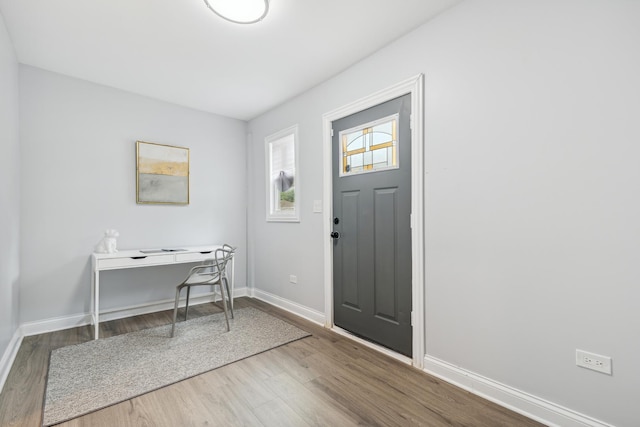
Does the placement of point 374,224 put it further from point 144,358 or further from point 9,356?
point 9,356

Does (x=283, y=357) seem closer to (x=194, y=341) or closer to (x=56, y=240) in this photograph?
(x=194, y=341)

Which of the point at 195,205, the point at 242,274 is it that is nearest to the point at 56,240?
the point at 195,205

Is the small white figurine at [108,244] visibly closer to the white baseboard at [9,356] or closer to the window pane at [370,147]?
the white baseboard at [9,356]

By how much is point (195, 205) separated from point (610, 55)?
389cm

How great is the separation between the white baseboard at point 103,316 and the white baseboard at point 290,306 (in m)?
0.55

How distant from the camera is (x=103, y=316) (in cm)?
316

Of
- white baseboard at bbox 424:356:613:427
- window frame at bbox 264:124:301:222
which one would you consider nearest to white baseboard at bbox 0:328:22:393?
window frame at bbox 264:124:301:222

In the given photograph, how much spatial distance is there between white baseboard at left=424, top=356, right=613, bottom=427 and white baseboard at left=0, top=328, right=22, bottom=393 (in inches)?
112

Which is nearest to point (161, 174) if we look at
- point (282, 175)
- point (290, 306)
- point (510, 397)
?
point (282, 175)

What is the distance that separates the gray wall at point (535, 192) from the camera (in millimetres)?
1396

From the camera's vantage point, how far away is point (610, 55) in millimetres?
1419

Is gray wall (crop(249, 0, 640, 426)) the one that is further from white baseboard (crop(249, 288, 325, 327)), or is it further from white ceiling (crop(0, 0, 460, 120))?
white baseboard (crop(249, 288, 325, 327))

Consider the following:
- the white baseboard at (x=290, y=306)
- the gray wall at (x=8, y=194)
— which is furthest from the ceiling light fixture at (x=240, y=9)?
the white baseboard at (x=290, y=306)

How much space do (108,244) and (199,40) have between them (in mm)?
2145
